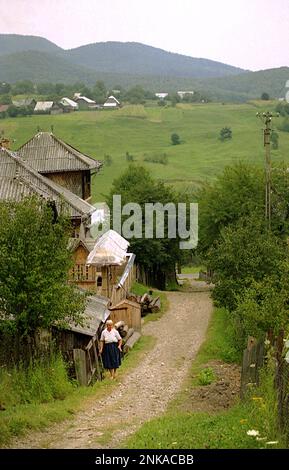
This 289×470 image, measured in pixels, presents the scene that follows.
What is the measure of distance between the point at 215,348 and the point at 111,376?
19.8 feet

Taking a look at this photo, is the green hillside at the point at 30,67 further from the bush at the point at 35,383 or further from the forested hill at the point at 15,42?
the bush at the point at 35,383

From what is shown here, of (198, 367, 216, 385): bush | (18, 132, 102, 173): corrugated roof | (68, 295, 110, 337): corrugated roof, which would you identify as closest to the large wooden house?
(18, 132, 102, 173): corrugated roof

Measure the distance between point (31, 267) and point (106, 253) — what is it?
16.2 m

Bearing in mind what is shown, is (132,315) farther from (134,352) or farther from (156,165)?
(156,165)

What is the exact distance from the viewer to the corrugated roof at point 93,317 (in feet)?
64.2

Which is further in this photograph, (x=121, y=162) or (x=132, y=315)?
(x=121, y=162)

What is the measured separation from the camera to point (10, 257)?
16.2 meters

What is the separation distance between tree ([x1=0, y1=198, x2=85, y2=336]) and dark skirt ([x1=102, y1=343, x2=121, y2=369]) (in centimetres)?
239

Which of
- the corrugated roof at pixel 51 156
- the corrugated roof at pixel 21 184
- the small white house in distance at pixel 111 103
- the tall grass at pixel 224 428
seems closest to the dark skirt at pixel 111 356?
the tall grass at pixel 224 428

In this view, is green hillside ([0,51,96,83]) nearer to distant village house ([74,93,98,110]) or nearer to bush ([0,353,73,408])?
distant village house ([74,93,98,110])

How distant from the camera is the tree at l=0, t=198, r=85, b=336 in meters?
16.2

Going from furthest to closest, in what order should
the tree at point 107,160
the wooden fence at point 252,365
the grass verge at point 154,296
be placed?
the tree at point 107,160, the grass verge at point 154,296, the wooden fence at point 252,365

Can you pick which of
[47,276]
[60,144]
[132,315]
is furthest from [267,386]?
[60,144]

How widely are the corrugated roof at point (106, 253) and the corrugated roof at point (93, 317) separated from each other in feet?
17.7
